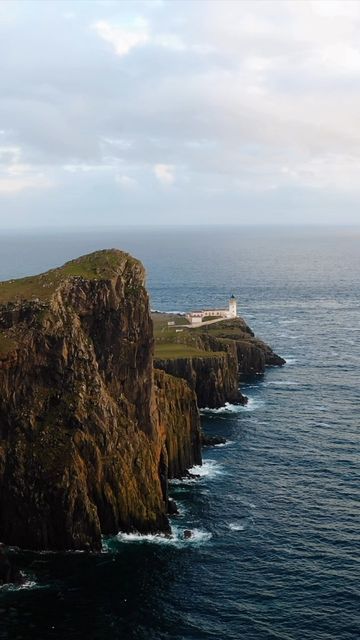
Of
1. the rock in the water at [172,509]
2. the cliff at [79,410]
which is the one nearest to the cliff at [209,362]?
the cliff at [79,410]

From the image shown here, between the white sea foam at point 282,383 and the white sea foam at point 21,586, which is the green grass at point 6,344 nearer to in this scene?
the white sea foam at point 21,586

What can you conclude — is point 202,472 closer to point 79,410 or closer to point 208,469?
point 208,469

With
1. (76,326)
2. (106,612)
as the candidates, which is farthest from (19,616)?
(76,326)

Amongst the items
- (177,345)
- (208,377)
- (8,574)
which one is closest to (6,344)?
(8,574)

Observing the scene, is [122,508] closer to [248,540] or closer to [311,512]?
[248,540]

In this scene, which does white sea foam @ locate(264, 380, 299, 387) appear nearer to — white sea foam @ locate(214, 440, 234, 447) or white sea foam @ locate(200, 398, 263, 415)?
white sea foam @ locate(200, 398, 263, 415)

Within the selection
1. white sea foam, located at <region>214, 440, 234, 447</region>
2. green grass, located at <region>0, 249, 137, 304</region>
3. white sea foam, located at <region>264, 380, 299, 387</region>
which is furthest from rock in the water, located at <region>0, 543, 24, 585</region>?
white sea foam, located at <region>264, 380, 299, 387</region>
